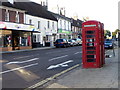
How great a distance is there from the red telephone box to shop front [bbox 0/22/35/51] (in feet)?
66.6

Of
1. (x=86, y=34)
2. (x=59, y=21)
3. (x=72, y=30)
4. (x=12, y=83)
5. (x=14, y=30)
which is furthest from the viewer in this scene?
(x=72, y=30)

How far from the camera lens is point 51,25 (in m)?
50.7

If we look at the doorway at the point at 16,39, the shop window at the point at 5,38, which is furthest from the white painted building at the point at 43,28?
the shop window at the point at 5,38

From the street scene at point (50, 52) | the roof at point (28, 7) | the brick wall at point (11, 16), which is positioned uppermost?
the roof at point (28, 7)

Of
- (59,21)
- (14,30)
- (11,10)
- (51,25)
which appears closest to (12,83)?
(14,30)

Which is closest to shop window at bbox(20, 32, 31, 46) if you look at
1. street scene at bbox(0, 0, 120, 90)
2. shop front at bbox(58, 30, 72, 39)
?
street scene at bbox(0, 0, 120, 90)

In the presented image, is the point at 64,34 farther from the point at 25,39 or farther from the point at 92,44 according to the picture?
the point at 92,44

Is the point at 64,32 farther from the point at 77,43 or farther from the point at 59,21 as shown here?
the point at 77,43

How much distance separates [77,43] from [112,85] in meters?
→ 44.9

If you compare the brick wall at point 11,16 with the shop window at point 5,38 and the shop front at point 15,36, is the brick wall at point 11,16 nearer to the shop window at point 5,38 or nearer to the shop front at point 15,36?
the shop front at point 15,36

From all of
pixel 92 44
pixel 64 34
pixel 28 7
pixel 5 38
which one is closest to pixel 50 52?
pixel 5 38

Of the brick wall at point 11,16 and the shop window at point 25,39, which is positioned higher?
the brick wall at point 11,16

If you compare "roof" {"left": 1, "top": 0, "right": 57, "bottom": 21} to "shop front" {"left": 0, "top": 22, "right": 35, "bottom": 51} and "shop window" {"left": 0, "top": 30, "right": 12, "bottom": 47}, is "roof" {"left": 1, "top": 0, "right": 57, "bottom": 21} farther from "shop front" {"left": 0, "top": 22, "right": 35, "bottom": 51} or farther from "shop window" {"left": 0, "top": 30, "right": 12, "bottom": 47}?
"shop window" {"left": 0, "top": 30, "right": 12, "bottom": 47}

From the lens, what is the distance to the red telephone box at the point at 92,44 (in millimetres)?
11406
